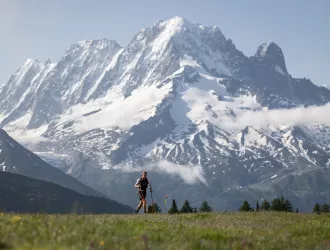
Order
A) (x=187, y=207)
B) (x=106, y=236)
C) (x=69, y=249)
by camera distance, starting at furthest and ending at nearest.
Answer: (x=187, y=207)
(x=106, y=236)
(x=69, y=249)

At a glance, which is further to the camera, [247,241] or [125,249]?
[247,241]

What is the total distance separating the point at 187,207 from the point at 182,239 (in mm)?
130705

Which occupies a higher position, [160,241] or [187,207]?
[187,207]

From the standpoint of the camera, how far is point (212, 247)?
40.9 feet

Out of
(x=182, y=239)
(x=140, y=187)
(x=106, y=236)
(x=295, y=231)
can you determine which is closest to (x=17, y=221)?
(x=106, y=236)

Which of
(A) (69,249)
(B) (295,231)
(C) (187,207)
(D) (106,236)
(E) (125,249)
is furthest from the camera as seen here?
(C) (187,207)

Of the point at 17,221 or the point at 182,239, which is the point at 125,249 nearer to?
the point at 182,239

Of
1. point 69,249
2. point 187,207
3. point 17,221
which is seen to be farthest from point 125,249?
point 187,207

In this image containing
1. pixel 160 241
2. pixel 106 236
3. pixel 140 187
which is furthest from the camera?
pixel 140 187

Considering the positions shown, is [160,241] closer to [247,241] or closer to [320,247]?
[247,241]

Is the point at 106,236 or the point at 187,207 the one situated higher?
the point at 187,207

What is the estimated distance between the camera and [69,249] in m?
9.55

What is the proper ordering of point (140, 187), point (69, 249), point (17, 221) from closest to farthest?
point (69, 249), point (17, 221), point (140, 187)

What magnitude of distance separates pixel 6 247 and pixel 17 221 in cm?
469
